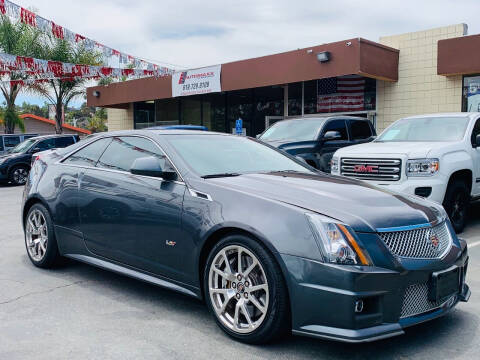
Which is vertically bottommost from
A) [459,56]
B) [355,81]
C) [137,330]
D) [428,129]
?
[137,330]

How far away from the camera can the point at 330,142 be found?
1015 cm

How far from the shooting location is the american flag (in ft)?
53.5

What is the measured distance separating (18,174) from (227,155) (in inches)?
572

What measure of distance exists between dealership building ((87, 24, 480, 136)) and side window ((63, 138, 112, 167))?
31.7 ft

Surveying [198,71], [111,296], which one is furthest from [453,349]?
→ [198,71]

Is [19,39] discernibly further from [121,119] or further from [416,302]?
[416,302]

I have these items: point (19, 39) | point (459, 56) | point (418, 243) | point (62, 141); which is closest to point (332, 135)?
point (459, 56)

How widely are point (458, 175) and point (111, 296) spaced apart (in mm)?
5488

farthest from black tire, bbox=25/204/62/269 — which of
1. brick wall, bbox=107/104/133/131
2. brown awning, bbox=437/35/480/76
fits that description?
brick wall, bbox=107/104/133/131

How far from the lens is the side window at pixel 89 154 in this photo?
5.02 metres

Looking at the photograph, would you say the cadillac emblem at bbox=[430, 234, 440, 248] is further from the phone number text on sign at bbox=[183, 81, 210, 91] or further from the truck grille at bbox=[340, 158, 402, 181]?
the phone number text on sign at bbox=[183, 81, 210, 91]

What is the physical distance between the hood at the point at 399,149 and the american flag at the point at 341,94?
836 cm

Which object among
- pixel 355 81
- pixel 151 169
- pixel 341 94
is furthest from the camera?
pixel 341 94

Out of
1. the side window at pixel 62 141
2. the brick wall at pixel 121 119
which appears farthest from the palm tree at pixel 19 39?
the side window at pixel 62 141
